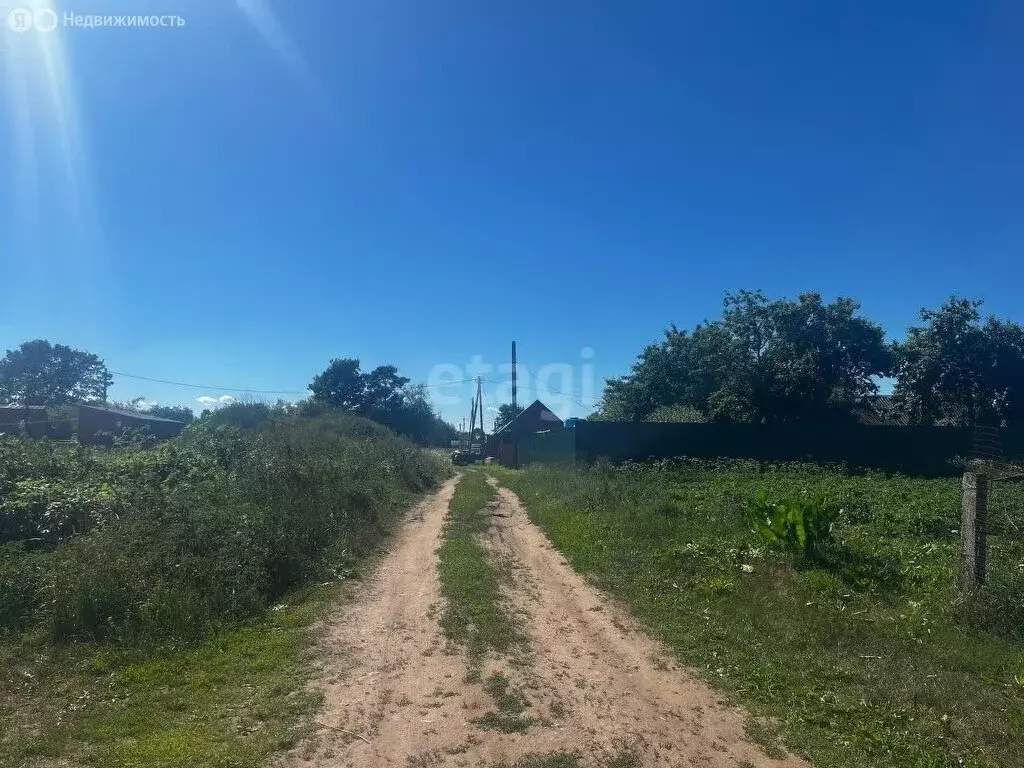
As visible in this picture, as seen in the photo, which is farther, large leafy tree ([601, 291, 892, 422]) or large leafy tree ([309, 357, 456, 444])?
large leafy tree ([309, 357, 456, 444])

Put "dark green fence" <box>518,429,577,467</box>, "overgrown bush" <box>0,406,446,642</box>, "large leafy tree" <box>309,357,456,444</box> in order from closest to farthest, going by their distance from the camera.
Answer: "overgrown bush" <box>0,406,446,642</box>
"dark green fence" <box>518,429,577,467</box>
"large leafy tree" <box>309,357,456,444</box>

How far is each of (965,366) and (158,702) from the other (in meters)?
30.4

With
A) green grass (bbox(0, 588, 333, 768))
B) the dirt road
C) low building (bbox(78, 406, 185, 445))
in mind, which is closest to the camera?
green grass (bbox(0, 588, 333, 768))

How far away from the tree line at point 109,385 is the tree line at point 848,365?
3146 cm

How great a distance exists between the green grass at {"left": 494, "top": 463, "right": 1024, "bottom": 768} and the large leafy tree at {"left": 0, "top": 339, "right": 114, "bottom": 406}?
63.8m

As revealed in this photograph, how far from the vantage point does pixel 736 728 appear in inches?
182

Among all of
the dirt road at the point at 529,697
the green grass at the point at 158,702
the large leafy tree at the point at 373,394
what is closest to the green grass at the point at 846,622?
the dirt road at the point at 529,697

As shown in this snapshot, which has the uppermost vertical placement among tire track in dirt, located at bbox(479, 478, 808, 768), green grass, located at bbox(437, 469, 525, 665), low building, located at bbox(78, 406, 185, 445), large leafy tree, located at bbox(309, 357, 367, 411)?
large leafy tree, located at bbox(309, 357, 367, 411)

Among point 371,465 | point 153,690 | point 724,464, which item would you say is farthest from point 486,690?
point 724,464

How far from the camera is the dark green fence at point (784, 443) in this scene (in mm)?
24109

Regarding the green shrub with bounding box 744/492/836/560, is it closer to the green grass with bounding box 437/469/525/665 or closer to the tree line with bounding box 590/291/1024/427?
the green grass with bounding box 437/469/525/665

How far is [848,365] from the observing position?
28.1 meters

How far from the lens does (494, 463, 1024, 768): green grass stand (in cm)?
450

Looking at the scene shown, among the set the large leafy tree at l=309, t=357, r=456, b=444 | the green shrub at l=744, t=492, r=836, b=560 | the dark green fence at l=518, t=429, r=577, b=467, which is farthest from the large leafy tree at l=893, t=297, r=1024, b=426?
the large leafy tree at l=309, t=357, r=456, b=444
